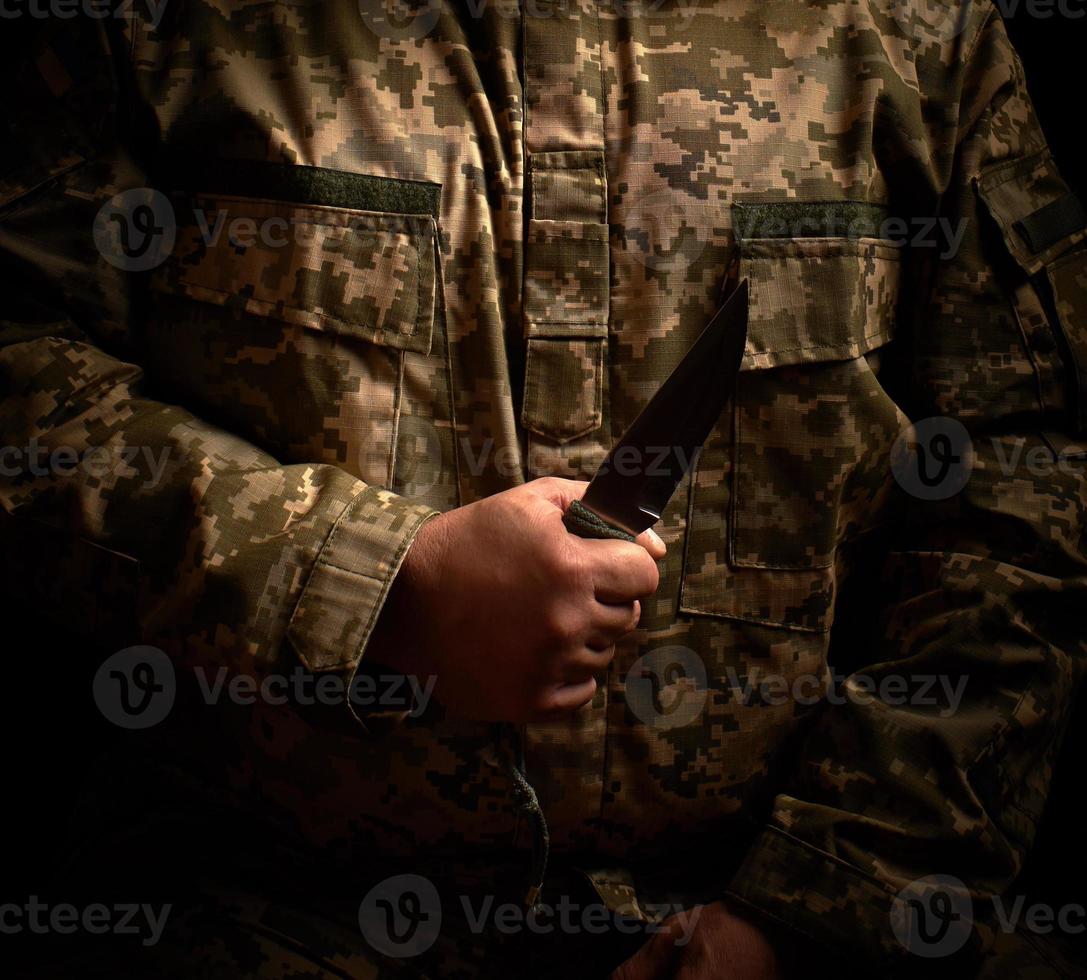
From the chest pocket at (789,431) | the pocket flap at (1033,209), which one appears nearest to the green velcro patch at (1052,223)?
the pocket flap at (1033,209)

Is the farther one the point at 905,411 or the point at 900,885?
the point at 905,411

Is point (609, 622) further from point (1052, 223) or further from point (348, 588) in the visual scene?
point (1052, 223)

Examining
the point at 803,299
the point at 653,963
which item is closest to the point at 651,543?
the point at 803,299

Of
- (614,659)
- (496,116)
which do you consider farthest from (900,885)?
(496,116)

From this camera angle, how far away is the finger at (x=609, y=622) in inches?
25.3

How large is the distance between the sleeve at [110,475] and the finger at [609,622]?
0.17 meters

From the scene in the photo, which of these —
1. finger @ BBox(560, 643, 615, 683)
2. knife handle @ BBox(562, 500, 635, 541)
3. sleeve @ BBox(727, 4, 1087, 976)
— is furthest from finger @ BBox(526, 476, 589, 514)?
sleeve @ BBox(727, 4, 1087, 976)

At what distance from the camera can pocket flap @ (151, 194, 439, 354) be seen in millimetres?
721

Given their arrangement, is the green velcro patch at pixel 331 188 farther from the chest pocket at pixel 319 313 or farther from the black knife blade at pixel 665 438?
the black knife blade at pixel 665 438

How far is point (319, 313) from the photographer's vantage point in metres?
0.72

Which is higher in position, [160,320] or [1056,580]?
[160,320]

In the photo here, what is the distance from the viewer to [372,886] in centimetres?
82

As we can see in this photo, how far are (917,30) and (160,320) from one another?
821mm

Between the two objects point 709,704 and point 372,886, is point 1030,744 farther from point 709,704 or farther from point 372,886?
point 372,886
